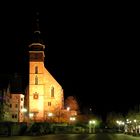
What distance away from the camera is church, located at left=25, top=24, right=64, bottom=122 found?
328 ft

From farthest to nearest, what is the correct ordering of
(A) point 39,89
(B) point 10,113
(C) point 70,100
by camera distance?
(C) point 70,100 → (A) point 39,89 → (B) point 10,113

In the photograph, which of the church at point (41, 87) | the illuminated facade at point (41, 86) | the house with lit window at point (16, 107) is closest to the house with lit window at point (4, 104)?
the house with lit window at point (16, 107)

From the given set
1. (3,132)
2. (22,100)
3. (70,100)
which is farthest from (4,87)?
(3,132)

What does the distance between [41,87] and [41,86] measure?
0.82 feet

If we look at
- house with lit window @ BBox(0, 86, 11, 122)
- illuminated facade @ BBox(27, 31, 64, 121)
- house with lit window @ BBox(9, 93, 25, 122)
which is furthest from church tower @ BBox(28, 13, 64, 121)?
house with lit window @ BBox(0, 86, 11, 122)

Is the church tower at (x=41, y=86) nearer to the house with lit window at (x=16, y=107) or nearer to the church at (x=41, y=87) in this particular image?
the church at (x=41, y=87)

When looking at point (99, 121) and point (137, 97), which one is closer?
point (137, 97)

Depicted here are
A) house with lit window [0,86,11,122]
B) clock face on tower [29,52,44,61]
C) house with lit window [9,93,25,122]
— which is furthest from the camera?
clock face on tower [29,52,44,61]

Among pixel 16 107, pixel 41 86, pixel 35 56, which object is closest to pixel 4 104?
pixel 16 107

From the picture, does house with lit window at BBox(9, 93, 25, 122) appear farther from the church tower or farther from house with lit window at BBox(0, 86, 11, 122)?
house with lit window at BBox(0, 86, 11, 122)

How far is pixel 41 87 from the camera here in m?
100

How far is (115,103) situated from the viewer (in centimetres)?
12825

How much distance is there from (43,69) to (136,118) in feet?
98.5

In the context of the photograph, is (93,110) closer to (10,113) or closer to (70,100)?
(70,100)
